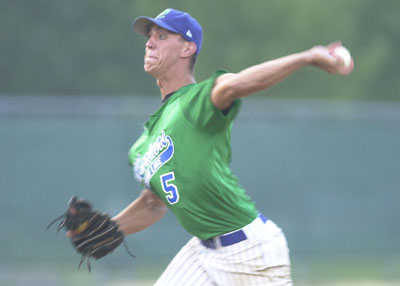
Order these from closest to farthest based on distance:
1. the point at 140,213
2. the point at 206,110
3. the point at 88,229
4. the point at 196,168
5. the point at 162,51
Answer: the point at 206,110
the point at 196,168
the point at 88,229
the point at 162,51
the point at 140,213

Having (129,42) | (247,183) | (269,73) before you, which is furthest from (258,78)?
(129,42)

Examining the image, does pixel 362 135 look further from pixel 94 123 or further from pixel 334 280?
pixel 94 123

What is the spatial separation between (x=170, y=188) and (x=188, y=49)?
0.91m

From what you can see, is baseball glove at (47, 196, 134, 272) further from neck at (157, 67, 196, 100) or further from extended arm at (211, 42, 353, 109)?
extended arm at (211, 42, 353, 109)

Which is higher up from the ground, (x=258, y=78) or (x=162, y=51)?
(x=162, y=51)

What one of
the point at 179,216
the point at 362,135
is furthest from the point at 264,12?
the point at 179,216

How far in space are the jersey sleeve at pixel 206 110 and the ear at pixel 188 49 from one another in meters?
0.58

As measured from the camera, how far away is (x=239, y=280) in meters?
4.52

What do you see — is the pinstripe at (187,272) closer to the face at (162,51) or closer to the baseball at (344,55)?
the face at (162,51)

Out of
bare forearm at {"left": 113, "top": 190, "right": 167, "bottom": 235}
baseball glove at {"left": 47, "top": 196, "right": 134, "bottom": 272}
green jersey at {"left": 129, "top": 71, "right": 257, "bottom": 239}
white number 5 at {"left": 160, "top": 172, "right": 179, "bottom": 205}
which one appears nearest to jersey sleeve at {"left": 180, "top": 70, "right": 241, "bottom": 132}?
green jersey at {"left": 129, "top": 71, "right": 257, "bottom": 239}

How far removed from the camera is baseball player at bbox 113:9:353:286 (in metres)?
4.30

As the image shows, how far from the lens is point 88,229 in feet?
15.4

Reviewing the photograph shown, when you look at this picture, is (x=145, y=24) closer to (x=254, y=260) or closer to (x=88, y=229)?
(x=88, y=229)

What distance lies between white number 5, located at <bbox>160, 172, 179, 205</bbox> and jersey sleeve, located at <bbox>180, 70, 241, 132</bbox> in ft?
1.13
